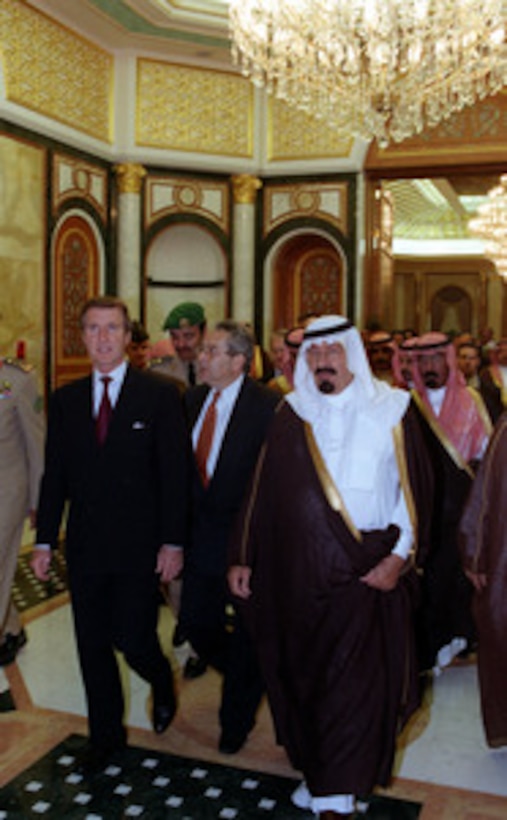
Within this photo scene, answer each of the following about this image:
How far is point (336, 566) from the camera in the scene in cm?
273

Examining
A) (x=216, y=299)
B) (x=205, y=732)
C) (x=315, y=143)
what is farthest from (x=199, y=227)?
(x=205, y=732)

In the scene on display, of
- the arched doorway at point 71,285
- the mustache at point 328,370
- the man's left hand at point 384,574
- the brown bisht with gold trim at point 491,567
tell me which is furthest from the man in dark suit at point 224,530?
the arched doorway at point 71,285

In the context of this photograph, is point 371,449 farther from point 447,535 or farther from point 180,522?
point 447,535

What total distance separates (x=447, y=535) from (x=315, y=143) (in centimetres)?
821

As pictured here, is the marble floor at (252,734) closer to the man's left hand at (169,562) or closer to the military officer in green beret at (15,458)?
the military officer in green beret at (15,458)

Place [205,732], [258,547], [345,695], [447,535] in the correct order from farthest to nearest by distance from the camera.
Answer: [447,535], [205,732], [258,547], [345,695]

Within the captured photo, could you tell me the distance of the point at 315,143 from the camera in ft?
37.2

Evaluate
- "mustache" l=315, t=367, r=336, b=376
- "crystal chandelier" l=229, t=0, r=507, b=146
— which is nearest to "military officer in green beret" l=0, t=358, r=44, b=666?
"mustache" l=315, t=367, r=336, b=376

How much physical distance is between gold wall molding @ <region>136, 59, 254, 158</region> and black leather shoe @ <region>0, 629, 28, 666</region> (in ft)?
26.3

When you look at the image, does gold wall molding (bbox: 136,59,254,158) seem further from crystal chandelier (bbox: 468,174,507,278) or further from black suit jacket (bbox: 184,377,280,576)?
black suit jacket (bbox: 184,377,280,576)

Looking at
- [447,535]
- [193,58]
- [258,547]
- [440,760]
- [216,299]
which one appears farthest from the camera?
[216,299]

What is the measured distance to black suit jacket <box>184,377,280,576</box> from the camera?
3346mm

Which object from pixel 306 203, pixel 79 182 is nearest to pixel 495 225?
pixel 306 203

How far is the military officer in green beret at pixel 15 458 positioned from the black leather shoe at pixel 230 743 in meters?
1.18
